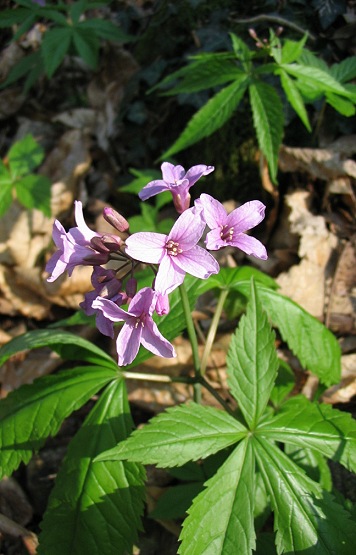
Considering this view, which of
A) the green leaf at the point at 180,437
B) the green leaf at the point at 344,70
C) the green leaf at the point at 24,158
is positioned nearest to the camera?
the green leaf at the point at 180,437

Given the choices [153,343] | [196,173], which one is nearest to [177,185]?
[196,173]

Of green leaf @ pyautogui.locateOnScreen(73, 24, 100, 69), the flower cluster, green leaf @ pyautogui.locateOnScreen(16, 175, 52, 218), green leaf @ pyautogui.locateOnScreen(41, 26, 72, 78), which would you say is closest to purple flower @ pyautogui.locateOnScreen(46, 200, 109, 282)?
the flower cluster

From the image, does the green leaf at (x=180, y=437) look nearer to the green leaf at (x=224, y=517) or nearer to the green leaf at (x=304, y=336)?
the green leaf at (x=224, y=517)

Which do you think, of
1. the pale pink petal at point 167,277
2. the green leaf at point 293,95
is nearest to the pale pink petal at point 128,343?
the pale pink petal at point 167,277

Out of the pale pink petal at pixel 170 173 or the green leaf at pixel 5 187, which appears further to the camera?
the green leaf at pixel 5 187

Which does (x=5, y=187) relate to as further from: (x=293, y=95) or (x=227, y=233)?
(x=227, y=233)

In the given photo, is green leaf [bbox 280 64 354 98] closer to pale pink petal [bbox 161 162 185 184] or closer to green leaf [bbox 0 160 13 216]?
pale pink petal [bbox 161 162 185 184]

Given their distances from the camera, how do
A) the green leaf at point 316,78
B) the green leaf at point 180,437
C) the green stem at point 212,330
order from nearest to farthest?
the green leaf at point 180,437 < the green stem at point 212,330 < the green leaf at point 316,78
